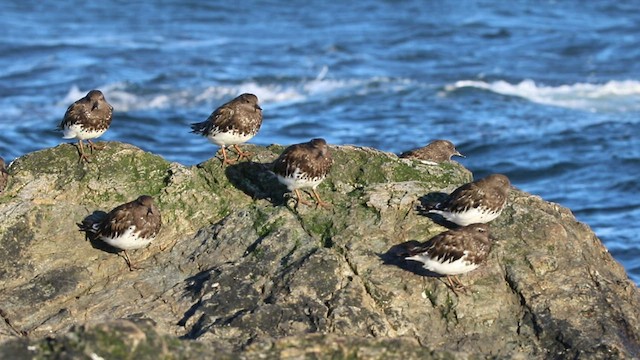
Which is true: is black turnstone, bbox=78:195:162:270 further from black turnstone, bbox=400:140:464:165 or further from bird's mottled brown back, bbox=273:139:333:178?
black turnstone, bbox=400:140:464:165

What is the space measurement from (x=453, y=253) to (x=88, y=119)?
4.00m

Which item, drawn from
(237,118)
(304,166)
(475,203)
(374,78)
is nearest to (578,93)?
(374,78)

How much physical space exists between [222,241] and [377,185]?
4.65 ft

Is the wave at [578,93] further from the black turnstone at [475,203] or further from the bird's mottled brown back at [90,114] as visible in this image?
the black turnstone at [475,203]

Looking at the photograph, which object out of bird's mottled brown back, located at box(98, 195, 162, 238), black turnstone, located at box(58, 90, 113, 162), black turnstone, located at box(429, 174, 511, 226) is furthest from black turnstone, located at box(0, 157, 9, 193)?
black turnstone, located at box(429, 174, 511, 226)

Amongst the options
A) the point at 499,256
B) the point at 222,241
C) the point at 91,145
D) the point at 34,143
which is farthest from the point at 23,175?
the point at 34,143

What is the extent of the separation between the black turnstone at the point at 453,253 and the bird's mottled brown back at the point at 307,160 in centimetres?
118

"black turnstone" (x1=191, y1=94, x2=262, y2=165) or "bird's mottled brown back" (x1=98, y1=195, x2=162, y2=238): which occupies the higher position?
"black turnstone" (x1=191, y1=94, x2=262, y2=165)

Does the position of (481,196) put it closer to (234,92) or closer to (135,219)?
(135,219)

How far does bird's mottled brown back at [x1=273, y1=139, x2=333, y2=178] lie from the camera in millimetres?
8484

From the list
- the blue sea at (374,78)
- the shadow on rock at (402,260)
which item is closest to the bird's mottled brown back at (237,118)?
the shadow on rock at (402,260)

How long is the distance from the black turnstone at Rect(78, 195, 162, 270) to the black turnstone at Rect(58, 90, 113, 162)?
1.53 metres

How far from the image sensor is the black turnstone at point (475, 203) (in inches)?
322

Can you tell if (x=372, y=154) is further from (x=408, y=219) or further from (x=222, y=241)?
(x=222, y=241)
